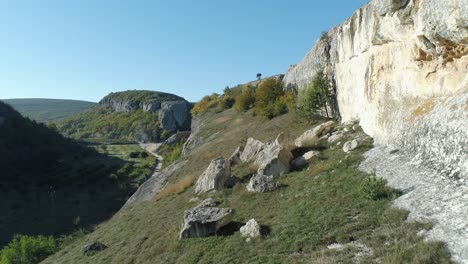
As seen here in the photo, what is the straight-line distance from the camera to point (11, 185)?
3228 inches

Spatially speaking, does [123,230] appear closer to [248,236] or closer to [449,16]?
[248,236]

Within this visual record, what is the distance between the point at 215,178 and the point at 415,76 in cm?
1344

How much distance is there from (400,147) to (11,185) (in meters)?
86.0

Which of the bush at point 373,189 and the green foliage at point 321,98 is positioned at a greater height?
the green foliage at point 321,98

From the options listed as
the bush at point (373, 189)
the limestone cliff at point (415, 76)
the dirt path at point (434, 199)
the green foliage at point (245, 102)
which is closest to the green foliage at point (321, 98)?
the limestone cliff at point (415, 76)

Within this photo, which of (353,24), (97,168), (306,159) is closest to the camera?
(306,159)

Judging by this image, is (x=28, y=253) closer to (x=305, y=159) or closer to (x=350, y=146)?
(x=305, y=159)

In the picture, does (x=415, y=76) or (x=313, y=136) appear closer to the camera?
(x=415, y=76)

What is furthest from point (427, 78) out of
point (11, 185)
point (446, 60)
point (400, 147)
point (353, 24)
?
point (11, 185)

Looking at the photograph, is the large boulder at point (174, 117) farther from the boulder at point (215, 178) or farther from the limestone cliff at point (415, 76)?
the limestone cliff at point (415, 76)

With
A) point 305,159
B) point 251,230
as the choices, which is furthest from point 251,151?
point 251,230

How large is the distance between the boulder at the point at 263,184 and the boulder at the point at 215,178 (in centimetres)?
367

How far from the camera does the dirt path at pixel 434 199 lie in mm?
10047

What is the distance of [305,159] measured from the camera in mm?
23547
